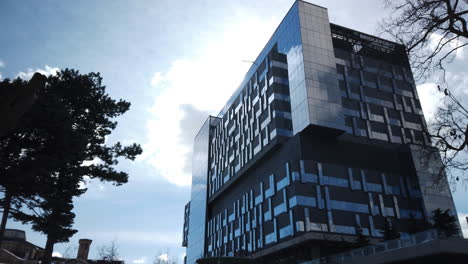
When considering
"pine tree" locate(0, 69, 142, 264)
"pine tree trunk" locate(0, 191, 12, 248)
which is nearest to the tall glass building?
"pine tree" locate(0, 69, 142, 264)

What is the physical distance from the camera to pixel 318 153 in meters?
54.3

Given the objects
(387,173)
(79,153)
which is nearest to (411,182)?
(387,173)

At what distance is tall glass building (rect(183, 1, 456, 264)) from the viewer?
2034 inches

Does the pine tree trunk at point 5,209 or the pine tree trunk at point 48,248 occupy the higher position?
the pine tree trunk at point 5,209

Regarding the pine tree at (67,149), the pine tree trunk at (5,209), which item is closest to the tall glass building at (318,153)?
the pine tree at (67,149)

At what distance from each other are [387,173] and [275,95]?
74.3 feet

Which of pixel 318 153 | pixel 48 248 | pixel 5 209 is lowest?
pixel 48 248

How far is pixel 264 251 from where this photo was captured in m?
55.9

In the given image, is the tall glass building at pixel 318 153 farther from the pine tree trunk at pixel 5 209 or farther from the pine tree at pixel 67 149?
the pine tree trunk at pixel 5 209

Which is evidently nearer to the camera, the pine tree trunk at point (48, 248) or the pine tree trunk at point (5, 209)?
the pine tree trunk at point (5, 209)

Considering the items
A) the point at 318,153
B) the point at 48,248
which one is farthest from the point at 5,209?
the point at 318,153

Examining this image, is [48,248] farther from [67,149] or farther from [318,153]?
[318,153]

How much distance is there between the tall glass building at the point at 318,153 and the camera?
51.7 m

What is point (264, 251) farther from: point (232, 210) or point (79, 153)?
point (79, 153)
